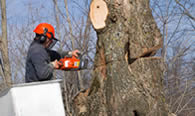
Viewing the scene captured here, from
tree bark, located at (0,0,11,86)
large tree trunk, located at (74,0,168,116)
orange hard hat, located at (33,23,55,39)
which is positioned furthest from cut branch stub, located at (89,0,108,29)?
tree bark, located at (0,0,11,86)

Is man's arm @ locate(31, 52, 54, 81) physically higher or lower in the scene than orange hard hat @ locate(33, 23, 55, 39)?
lower

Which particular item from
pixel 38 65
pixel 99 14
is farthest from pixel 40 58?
pixel 99 14

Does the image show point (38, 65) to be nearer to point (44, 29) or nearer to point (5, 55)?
point (44, 29)

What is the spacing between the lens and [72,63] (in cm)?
380

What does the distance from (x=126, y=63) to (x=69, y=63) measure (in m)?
1.01

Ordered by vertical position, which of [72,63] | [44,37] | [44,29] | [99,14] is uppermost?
[99,14]

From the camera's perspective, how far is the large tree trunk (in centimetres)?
313

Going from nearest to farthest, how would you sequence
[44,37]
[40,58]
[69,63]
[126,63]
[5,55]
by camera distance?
[126,63]
[40,58]
[44,37]
[69,63]
[5,55]

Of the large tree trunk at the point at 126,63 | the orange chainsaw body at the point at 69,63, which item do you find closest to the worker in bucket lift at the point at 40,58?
the orange chainsaw body at the point at 69,63

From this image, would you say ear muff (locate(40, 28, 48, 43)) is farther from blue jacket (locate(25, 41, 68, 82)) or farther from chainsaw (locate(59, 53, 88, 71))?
chainsaw (locate(59, 53, 88, 71))

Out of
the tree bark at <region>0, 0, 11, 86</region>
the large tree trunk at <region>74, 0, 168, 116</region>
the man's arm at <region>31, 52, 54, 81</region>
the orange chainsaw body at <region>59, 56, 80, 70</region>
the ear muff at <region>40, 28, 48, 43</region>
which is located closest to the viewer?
→ the large tree trunk at <region>74, 0, 168, 116</region>

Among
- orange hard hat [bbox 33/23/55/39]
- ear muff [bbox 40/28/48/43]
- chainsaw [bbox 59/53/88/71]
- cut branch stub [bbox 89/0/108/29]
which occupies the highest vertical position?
cut branch stub [bbox 89/0/108/29]

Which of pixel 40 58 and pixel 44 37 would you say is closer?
pixel 40 58

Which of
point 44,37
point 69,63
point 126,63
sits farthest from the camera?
point 69,63
